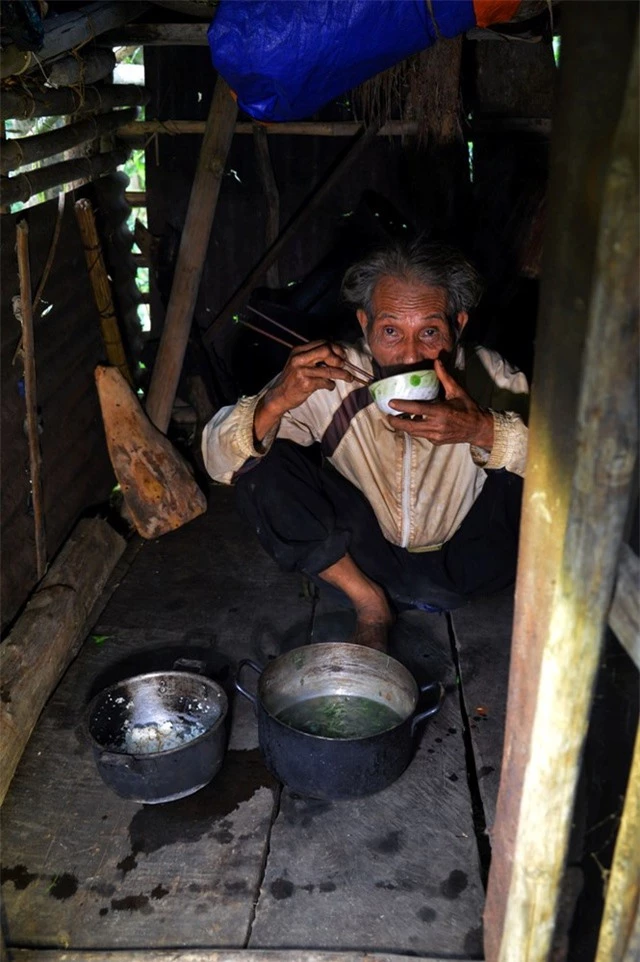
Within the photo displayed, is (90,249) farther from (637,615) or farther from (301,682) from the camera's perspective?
(637,615)

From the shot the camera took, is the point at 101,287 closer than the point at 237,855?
No

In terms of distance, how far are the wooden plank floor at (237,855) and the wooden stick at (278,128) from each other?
8.46 feet

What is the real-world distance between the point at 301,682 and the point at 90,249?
230 cm

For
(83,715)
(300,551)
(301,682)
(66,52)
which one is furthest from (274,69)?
(83,715)

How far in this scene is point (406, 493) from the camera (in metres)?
3.29

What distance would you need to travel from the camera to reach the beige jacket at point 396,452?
3.20 metres

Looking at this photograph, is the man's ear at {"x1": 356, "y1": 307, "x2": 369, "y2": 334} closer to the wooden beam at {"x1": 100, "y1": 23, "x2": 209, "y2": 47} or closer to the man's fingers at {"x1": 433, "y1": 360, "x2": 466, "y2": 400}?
the man's fingers at {"x1": 433, "y1": 360, "x2": 466, "y2": 400}

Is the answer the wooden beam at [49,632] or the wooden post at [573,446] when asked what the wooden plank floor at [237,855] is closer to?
the wooden beam at [49,632]

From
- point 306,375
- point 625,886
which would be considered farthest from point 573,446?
point 306,375

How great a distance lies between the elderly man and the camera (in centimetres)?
299

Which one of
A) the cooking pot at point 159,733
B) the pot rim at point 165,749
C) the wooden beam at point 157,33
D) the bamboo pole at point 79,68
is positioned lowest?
the cooking pot at point 159,733

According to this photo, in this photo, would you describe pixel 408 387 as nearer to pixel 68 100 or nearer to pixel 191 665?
pixel 191 665

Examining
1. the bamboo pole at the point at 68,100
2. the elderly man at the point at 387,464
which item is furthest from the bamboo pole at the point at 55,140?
the elderly man at the point at 387,464

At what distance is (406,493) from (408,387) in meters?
0.63
